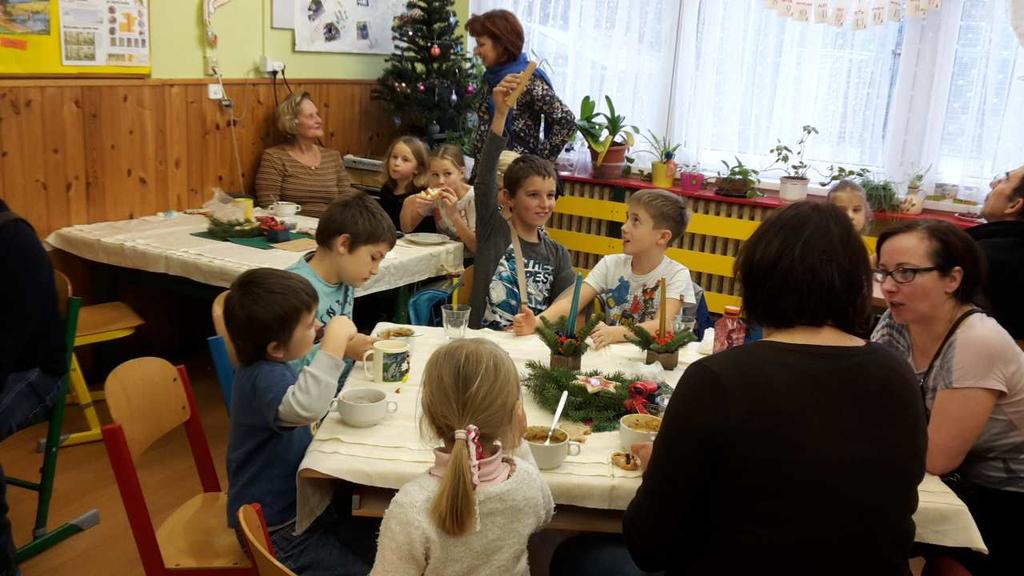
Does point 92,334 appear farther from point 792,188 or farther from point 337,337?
point 792,188

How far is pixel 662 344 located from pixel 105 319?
2538 mm

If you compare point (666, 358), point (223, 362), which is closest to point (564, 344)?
point (666, 358)

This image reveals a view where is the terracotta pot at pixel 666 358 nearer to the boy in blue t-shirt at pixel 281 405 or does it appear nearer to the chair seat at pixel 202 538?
the boy in blue t-shirt at pixel 281 405

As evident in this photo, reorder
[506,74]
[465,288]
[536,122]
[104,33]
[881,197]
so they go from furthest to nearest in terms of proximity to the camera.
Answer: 1. [881,197]
2. [536,122]
3. [506,74]
4. [104,33]
5. [465,288]

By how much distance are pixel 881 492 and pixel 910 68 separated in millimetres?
4238

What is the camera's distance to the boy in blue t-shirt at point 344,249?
7.85 feet

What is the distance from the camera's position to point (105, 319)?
369 cm

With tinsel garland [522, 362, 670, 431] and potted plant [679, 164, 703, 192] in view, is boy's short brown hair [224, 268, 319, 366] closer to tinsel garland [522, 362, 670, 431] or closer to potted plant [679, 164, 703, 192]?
tinsel garland [522, 362, 670, 431]

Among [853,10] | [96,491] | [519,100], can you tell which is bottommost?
[96,491]

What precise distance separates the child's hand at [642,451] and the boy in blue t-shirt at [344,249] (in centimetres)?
86

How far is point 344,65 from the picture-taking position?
5.34 meters

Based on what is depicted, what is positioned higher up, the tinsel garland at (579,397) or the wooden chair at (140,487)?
the tinsel garland at (579,397)

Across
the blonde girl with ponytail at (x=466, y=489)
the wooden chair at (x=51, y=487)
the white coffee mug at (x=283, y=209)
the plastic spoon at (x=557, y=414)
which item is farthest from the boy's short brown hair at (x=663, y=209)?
the white coffee mug at (x=283, y=209)

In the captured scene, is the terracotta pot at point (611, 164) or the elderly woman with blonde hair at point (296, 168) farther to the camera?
the terracotta pot at point (611, 164)
